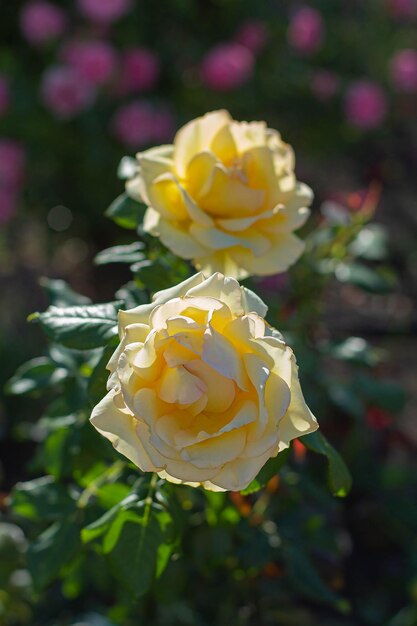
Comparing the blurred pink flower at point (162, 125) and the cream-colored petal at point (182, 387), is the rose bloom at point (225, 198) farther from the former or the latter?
the blurred pink flower at point (162, 125)

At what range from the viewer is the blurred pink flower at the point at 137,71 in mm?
3082

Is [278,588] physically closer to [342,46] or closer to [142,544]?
[142,544]

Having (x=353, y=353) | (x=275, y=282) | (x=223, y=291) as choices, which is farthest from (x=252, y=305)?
(x=275, y=282)

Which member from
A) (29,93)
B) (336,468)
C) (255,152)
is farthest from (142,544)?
(29,93)

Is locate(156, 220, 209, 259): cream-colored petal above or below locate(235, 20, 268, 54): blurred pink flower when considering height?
above

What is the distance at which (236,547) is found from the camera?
4.82 feet

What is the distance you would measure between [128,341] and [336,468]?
308 mm

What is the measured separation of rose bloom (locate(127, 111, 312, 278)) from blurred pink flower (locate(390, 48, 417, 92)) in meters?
2.43

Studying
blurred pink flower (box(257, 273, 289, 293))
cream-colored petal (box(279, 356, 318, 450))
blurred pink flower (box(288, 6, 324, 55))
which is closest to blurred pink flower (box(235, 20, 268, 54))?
blurred pink flower (box(288, 6, 324, 55))

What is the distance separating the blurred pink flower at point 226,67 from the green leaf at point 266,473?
230 cm

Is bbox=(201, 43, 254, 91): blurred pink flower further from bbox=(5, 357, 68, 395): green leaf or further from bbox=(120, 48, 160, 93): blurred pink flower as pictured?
bbox=(5, 357, 68, 395): green leaf

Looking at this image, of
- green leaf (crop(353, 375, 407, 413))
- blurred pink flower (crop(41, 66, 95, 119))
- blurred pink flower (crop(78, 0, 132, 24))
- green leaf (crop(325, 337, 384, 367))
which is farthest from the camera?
blurred pink flower (crop(78, 0, 132, 24))

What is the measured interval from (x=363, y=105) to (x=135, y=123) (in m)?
0.89

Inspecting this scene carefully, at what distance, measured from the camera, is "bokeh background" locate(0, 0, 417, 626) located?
119 inches
